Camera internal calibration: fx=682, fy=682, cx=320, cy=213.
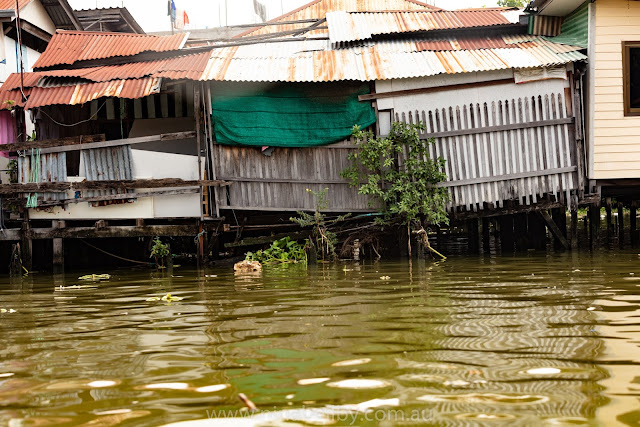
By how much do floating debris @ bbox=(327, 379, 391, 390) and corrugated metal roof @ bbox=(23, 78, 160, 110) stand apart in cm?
917

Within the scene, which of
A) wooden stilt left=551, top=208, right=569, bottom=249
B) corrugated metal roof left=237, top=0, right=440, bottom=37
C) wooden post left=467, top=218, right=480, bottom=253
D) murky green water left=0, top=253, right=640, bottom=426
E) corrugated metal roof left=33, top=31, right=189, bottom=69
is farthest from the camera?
corrugated metal roof left=237, top=0, right=440, bottom=37

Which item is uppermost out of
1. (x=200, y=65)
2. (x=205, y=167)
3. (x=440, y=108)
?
(x=200, y=65)

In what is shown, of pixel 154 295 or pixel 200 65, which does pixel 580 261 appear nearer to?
pixel 154 295

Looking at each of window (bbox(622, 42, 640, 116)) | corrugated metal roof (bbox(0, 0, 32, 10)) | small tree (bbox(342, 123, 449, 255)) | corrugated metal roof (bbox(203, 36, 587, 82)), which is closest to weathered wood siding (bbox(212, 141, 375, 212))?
small tree (bbox(342, 123, 449, 255))

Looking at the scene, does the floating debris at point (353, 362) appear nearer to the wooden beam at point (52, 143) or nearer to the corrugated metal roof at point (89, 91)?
the corrugated metal roof at point (89, 91)

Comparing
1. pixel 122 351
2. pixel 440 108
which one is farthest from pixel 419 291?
pixel 440 108

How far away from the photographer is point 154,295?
304 inches

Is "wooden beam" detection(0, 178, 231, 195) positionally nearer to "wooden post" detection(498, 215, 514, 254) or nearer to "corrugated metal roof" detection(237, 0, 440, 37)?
"wooden post" detection(498, 215, 514, 254)

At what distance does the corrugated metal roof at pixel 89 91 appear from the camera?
11.6 meters

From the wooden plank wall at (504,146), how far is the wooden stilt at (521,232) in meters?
2.25

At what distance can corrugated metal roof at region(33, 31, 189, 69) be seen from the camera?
13.4 metres

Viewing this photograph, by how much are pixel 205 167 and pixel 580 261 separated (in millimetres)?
6457

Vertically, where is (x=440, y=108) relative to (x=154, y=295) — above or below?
above

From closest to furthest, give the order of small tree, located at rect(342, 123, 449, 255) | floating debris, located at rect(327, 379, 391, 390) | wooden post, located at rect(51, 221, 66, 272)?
floating debris, located at rect(327, 379, 391, 390) → small tree, located at rect(342, 123, 449, 255) → wooden post, located at rect(51, 221, 66, 272)
